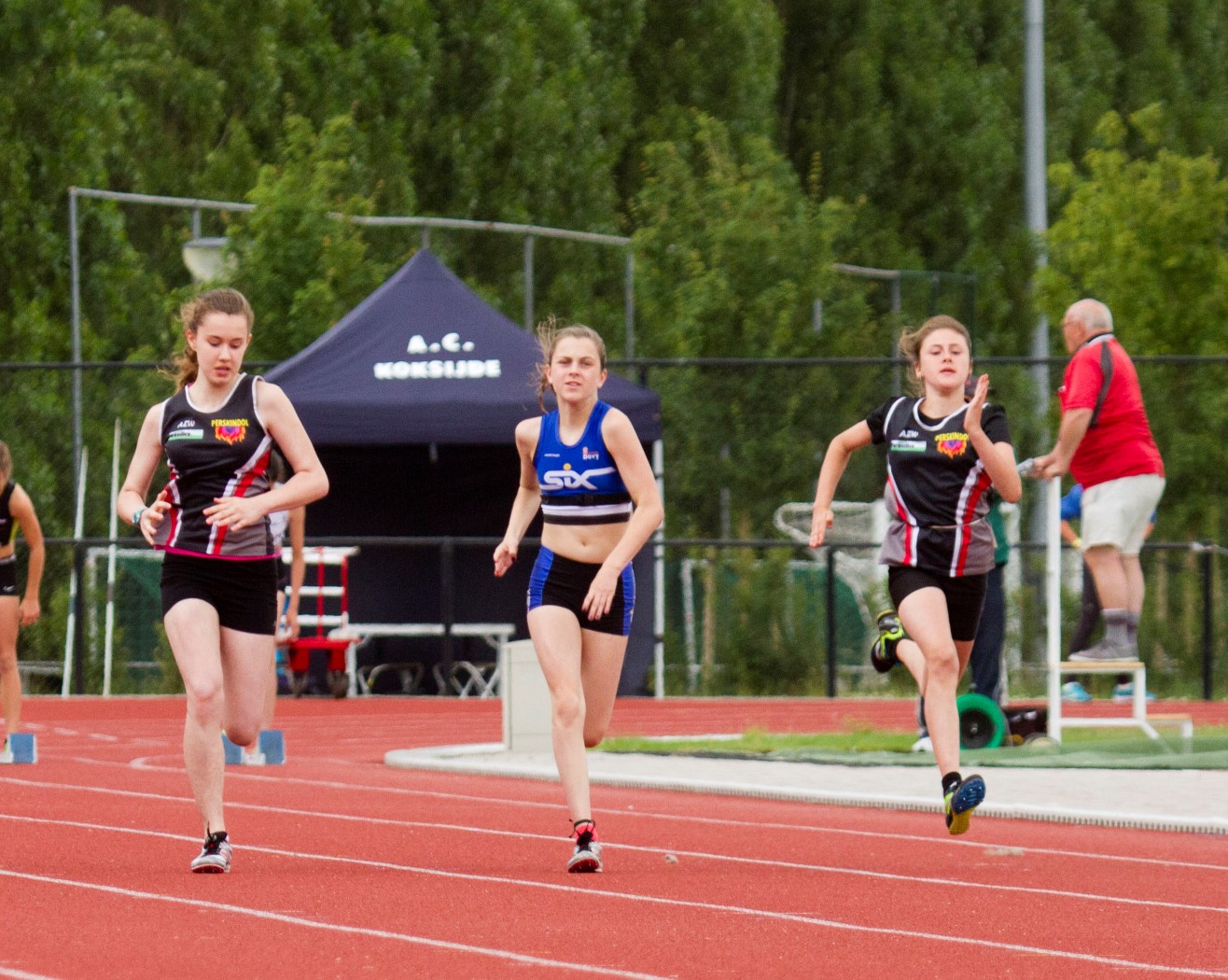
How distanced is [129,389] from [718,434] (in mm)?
5219

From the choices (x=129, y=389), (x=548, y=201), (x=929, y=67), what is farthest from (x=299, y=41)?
(x=129, y=389)

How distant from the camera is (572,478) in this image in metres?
8.99

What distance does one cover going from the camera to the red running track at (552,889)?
6863 mm

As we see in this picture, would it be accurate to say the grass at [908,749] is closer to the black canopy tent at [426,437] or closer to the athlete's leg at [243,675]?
the black canopy tent at [426,437]

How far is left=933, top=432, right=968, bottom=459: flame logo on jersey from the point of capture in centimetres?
958

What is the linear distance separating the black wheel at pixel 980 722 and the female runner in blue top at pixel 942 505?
4.13 meters

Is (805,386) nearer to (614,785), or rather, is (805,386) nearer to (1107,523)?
(1107,523)

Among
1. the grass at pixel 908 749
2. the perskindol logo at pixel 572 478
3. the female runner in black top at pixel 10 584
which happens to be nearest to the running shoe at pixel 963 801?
the perskindol logo at pixel 572 478

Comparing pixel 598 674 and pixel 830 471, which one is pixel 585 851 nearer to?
pixel 598 674

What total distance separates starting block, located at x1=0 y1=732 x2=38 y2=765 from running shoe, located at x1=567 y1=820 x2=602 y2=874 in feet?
19.6

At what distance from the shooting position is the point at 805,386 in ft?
68.9

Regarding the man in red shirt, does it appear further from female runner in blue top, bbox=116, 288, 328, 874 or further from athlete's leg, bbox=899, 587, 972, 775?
female runner in blue top, bbox=116, 288, 328, 874

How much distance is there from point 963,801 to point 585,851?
1421 mm

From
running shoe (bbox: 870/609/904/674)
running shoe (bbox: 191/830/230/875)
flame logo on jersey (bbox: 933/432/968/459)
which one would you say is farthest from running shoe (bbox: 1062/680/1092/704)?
running shoe (bbox: 191/830/230/875)
